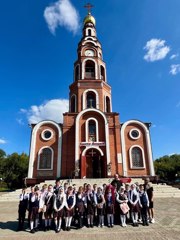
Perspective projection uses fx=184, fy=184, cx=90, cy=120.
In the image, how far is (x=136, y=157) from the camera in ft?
69.7

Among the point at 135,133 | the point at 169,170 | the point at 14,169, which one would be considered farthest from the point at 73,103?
the point at 169,170

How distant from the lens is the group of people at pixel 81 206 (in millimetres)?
6707

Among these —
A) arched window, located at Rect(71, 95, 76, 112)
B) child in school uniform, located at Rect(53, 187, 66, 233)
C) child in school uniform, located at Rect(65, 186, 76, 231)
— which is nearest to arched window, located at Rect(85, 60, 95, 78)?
arched window, located at Rect(71, 95, 76, 112)

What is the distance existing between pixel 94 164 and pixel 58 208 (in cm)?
1428

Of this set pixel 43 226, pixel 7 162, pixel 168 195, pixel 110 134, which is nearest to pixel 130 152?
pixel 110 134

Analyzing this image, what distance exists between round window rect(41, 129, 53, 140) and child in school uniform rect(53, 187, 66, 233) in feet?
50.3

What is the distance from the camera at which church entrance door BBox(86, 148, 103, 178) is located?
2023 cm

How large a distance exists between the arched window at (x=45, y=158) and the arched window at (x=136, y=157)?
9.38 meters

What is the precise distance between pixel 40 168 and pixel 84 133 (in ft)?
20.6

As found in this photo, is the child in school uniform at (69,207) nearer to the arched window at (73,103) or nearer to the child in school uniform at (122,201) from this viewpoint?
the child in school uniform at (122,201)

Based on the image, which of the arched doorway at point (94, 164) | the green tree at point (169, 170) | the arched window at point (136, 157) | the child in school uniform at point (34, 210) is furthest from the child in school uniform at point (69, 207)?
the green tree at point (169, 170)

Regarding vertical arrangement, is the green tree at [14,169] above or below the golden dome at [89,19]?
below

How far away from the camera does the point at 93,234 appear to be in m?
6.02

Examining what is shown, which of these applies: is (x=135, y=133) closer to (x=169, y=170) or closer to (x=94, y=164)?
(x=94, y=164)
